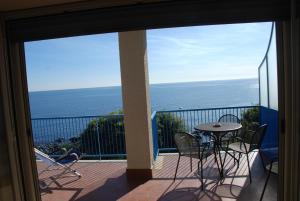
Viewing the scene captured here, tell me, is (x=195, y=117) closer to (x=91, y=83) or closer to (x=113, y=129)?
(x=113, y=129)

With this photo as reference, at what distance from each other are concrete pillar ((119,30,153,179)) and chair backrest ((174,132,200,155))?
55 cm

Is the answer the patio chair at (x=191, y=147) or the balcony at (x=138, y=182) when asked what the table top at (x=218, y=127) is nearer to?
the patio chair at (x=191, y=147)

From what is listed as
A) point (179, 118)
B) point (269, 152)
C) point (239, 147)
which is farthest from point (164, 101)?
point (239, 147)

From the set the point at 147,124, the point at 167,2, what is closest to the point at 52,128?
the point at 147,124

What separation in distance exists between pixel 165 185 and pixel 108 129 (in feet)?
7.43

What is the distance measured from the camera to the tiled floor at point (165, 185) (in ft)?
11.4

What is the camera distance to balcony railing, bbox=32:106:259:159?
567 centimetres

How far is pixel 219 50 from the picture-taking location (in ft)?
97.4

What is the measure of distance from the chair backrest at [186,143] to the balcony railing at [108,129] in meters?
1.48

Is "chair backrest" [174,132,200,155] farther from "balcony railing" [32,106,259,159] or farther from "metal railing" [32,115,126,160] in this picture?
"metal railing" [32,115,126,160]

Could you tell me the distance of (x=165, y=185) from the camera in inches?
152

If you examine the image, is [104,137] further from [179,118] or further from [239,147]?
[239,147]

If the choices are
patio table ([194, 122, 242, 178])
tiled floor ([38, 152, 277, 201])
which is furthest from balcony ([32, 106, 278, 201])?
patio table ([194, 122, 242, 178])

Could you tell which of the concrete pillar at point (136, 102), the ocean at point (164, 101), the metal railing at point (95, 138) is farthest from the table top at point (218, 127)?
the ocean at point (164, 101)
